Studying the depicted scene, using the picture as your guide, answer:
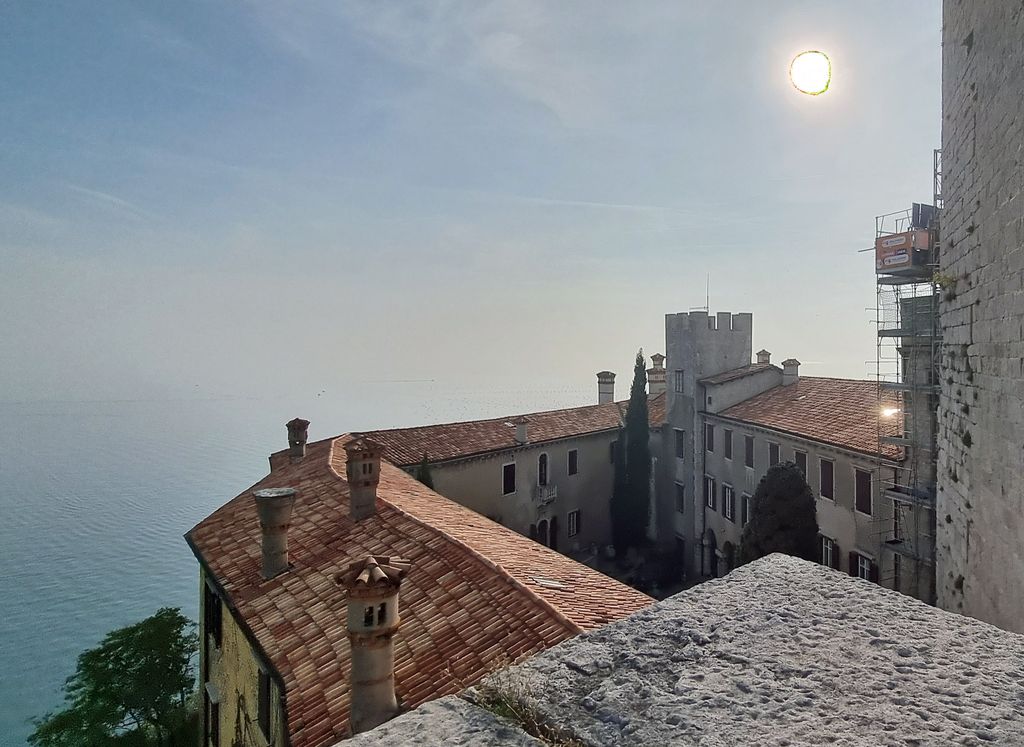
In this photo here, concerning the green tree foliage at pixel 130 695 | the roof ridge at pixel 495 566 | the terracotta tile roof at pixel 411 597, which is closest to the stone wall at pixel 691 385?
the terracotta tile roof at pixel 411 597

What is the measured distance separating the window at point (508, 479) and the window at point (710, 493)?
8.00m

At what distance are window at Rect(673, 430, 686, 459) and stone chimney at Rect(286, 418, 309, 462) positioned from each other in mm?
15480

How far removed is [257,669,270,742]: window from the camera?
27.8 ft

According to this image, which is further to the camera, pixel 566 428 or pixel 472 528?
pixel 566 428

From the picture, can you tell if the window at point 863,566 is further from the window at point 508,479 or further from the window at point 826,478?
the window at point 508,479

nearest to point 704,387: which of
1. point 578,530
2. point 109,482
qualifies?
point 578,530

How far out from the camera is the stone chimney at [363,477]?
435 inches

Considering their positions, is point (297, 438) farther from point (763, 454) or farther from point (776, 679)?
point (776, 679)

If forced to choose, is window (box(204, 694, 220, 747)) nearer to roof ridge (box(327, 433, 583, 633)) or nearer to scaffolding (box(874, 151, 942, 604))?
roof ridge (box(327, 433, 583, 633))

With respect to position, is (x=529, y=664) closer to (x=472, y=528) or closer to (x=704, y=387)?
(x=472, y=528)

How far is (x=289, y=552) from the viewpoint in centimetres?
1081

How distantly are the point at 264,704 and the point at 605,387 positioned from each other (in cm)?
2375

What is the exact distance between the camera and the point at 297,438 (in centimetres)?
1820

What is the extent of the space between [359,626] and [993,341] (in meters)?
6.46
